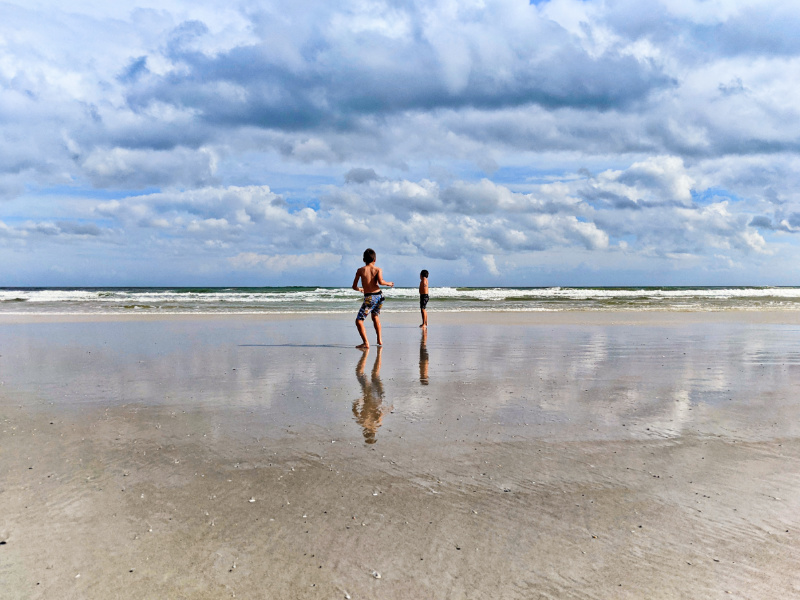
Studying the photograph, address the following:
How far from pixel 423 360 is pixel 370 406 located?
4.02m

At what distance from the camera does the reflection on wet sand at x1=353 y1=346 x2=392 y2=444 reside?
5.58 meters

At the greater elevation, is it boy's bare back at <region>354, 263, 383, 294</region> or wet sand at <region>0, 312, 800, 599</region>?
boy's bare back at <region>354, 263, 383, 294</region>

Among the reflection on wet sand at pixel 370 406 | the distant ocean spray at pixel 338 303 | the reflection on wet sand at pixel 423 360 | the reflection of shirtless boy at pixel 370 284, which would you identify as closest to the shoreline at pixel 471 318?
the distant ocean spray at pixel 338 303

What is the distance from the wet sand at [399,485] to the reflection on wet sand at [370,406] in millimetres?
55

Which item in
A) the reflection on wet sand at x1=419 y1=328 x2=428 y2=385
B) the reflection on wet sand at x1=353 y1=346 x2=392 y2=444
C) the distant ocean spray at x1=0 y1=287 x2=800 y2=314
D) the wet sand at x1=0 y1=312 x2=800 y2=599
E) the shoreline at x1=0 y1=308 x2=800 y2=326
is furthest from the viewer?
the distant ocean spray at x1=0 y1=287 x2=800 y2=314

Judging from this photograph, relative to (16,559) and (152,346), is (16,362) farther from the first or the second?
(16,559)

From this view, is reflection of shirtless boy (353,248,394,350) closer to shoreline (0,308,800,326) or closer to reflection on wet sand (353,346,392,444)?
reflection on wet sand (353,346,392,444)

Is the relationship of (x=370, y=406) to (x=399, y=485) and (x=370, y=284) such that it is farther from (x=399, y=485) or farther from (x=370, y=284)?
(x=370, y=284)

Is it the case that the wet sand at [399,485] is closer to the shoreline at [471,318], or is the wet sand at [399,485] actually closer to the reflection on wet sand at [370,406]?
the reflection on wet sand at [370,406]

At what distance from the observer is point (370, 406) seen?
6.65m

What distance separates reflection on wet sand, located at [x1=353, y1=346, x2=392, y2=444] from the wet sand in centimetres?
5

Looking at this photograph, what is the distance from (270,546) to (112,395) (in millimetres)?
5113

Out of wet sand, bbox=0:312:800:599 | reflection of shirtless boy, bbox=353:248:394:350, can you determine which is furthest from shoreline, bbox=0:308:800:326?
wet sand, bbox=0:312:800:599

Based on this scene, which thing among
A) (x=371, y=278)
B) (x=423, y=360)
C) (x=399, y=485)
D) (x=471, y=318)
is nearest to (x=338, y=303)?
(x=471, y=318)
